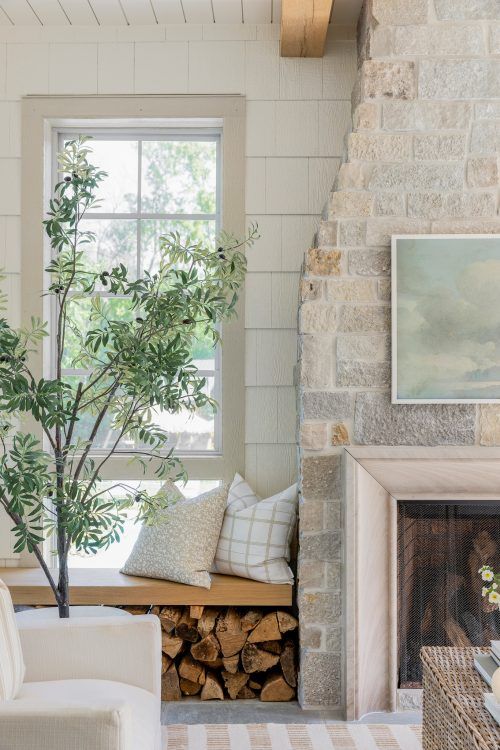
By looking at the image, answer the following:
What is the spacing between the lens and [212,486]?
3.55 m

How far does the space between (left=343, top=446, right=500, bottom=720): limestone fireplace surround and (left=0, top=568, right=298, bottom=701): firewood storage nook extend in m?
0.30

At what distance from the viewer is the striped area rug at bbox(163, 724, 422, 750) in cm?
271

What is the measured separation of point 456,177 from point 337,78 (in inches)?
34.6

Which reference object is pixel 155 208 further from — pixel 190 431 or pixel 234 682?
pixel 234 682

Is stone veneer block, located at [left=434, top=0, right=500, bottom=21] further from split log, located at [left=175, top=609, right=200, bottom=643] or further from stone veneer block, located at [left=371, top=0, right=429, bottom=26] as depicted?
split log, located at [left=175, top=609, right=200, bottom=643]

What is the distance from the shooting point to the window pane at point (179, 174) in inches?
141

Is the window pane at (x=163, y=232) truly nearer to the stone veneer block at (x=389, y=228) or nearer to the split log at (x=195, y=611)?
the stone veneer block at (x=389, y=228)

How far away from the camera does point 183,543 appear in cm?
314

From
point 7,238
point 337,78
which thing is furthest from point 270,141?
point 7,238

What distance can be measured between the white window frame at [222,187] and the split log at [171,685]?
33.8 inches

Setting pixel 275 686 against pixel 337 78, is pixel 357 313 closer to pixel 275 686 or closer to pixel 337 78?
pixel 337 78

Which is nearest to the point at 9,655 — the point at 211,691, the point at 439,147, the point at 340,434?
the point at 211,691

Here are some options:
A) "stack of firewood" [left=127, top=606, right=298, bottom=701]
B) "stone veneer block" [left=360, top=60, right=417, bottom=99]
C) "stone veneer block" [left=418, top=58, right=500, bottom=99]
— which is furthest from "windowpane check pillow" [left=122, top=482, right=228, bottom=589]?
"stone veneer block" [left=418, top=58, right=500, bottom=99]

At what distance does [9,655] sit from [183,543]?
1.08 m
